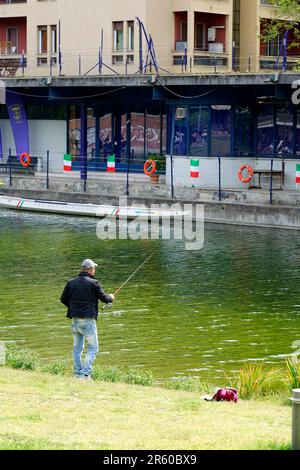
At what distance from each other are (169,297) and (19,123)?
34.6m

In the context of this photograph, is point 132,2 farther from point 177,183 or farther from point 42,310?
point 42,310

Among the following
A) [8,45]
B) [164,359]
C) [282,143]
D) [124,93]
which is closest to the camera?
[164,359]

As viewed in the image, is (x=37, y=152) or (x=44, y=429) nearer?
(x=44, y=429)

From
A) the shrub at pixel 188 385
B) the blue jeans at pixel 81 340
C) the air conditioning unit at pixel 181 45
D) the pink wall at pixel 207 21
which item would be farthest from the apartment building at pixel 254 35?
the shrub at pixel 188 385

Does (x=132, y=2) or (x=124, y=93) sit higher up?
(x=132, y=2)

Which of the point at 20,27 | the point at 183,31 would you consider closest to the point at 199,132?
the point at 183,31

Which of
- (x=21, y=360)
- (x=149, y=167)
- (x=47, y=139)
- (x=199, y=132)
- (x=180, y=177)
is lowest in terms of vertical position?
(x=21, y=360)

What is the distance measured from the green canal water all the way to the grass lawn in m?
3.85

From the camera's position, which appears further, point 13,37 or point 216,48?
point 13,37

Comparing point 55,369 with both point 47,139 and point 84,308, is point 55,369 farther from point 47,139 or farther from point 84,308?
point 47,139

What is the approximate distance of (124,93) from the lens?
58.8 m

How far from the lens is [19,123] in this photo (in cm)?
6381
